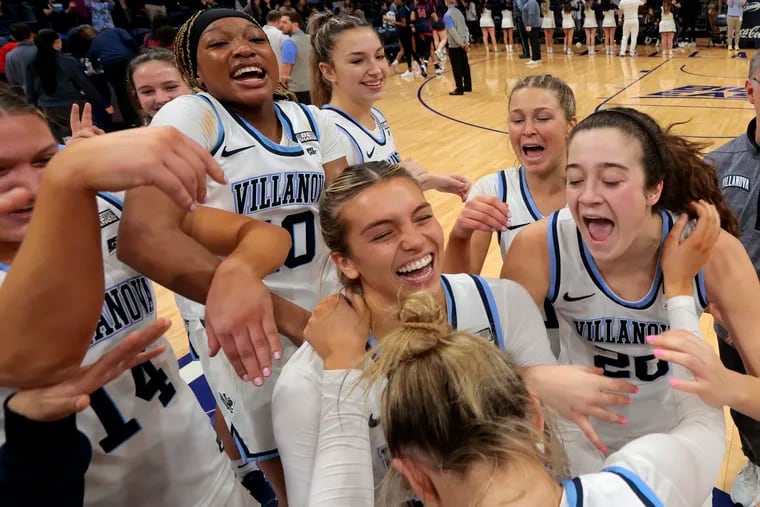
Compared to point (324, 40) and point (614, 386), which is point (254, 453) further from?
point (324, 40)

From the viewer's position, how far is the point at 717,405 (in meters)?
1.43

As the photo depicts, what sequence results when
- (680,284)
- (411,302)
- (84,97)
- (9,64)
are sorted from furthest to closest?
(84,97) < (9,64) < (680,284) < (411,302)

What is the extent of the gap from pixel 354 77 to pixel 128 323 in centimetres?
186

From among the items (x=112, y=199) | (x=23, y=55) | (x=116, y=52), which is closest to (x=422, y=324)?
(x=112, y=199)

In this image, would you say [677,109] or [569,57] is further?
[569,57]

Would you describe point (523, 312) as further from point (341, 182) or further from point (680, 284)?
point (341, 182)

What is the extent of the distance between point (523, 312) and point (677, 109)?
8.73 metres

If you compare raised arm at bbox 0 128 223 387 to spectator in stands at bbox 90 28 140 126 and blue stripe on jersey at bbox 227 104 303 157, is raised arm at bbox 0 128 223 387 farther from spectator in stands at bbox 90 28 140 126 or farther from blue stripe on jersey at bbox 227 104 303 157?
spectator in stands at bbox 90 28 140 126

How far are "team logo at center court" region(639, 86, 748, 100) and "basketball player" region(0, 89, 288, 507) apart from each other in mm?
10246

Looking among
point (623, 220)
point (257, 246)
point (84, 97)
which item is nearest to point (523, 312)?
point (623, 220)

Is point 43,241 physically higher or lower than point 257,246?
higher

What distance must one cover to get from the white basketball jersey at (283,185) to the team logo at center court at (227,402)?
0.29 m

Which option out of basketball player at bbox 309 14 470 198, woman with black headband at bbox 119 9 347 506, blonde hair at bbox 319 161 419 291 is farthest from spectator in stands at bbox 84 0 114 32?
blonde hair at bbox 319 161 419 291

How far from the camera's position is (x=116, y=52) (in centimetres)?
844
